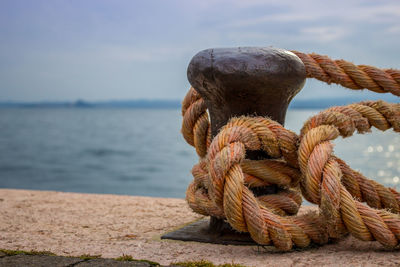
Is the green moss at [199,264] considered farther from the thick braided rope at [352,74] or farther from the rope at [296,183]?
the thick braided rope at [352,74]

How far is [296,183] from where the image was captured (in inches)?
89.5

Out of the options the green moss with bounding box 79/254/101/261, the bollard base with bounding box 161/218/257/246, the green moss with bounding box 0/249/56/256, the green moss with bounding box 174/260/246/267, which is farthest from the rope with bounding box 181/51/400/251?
the green moss with bounding box 0/249/56/256

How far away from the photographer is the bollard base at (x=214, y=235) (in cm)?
219

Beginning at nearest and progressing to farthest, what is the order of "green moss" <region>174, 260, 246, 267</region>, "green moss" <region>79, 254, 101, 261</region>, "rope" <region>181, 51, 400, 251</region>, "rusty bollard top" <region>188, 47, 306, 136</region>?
1. "green moss" <region>174, 260, 246, 267</region>
2. "green moss" <region>79, 254, 101, 261</region>
3. "rope" <region>181, 51, 400, 251</region>
4. "rusty bollard top" <region>188, 47, 306, 136</region>

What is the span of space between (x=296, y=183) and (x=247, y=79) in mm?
536

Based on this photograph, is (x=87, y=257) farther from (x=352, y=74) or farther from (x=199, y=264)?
(x=352, y=74)

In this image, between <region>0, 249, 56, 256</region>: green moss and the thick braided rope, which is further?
the thick braided rope

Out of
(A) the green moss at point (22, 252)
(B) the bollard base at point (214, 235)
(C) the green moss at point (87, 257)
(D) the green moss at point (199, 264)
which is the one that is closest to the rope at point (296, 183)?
(B) the bollard base at point (214, 235)

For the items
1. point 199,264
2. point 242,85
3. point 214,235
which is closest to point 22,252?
point 199,264

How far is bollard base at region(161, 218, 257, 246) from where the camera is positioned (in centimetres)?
219

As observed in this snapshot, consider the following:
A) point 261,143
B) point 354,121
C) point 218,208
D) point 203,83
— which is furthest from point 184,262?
point 354,121

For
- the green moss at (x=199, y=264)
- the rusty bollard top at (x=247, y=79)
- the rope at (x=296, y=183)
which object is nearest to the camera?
the green moss at (x=199, y=264)

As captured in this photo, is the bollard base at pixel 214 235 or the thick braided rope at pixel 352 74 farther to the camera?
the thick braided rope at pixel 352 74

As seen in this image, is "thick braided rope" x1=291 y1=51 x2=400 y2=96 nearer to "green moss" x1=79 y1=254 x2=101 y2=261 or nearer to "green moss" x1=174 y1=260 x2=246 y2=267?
"green moss" x1=174 y1=260 x2=246 y2=267
